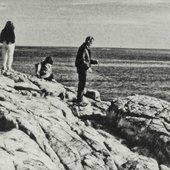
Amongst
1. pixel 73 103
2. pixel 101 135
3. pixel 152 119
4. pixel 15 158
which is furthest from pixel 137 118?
pixel 15 158

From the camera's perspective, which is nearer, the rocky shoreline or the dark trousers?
the rocky shoreline

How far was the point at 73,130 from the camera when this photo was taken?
1627cm

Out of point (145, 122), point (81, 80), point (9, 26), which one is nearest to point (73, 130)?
point (145, 122)

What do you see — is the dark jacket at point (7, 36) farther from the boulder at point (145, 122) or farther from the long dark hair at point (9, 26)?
the boulder at point (145, 122)

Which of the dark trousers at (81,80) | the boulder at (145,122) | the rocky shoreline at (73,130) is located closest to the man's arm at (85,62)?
the dark trousers at (81,80)

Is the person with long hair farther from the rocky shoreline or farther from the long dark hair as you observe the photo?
the rocky shoreline

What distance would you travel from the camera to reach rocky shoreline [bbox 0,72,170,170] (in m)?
13.3

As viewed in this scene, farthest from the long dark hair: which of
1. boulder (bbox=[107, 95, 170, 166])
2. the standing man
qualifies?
boulder (bbox=[107, 95, 170, 166])

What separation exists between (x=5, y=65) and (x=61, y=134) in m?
8.26

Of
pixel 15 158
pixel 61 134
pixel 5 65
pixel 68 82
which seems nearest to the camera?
pixel 15 158

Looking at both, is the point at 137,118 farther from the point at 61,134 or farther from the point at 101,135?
the point at 61,134

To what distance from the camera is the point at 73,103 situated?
19.2 meters

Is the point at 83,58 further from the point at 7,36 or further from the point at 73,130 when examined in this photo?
the point at 7,36

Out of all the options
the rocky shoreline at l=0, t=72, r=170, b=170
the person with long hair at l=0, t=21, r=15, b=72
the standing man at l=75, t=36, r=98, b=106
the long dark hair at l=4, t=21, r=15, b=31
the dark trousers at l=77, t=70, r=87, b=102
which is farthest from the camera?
the person with long hair at l=0, t=21, r=15, b=72
